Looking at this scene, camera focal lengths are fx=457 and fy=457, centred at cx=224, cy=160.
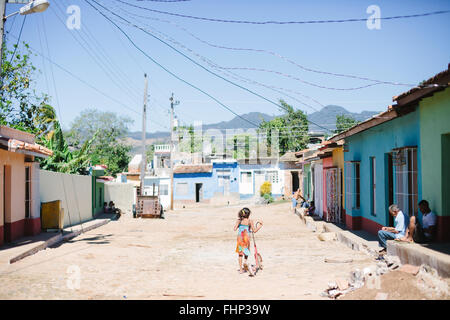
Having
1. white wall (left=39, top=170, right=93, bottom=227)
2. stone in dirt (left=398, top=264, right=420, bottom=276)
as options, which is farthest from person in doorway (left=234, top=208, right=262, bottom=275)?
white wall (left=39, top=170, right=93, bottom=227)

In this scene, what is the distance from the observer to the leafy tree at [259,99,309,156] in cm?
5004

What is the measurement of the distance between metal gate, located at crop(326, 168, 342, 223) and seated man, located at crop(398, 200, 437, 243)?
881 centimetres

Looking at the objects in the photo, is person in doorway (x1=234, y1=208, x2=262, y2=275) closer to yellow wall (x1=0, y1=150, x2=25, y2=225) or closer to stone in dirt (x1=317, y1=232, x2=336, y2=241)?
stone in dirt (x1=317, y1=232, x2=336, y2=241)

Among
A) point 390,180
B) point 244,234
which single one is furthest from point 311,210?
point 244,234

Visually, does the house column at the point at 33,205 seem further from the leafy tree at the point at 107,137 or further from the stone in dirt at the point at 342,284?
the leafy tree at the point at 107,137

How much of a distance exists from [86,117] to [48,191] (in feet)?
148

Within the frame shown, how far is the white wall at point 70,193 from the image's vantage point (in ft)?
54.7

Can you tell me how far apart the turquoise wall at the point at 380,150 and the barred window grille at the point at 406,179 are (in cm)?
24

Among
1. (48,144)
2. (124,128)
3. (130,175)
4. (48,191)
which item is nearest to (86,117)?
(124,128)

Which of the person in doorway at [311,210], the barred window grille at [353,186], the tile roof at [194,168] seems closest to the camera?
the barred window grille at [353,186]

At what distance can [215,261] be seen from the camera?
36.7 feet

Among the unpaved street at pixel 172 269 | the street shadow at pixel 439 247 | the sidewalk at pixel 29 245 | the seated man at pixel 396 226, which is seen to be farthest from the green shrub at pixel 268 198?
the street shadow at pixel 439 247
